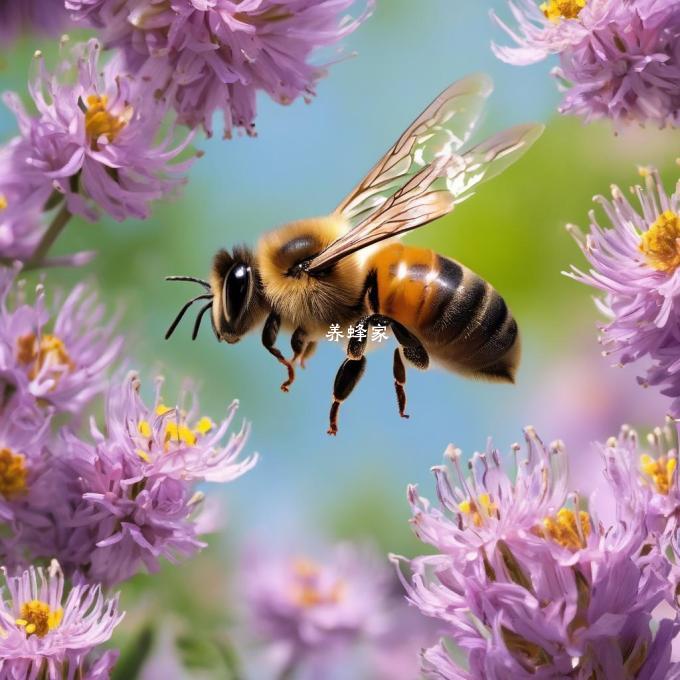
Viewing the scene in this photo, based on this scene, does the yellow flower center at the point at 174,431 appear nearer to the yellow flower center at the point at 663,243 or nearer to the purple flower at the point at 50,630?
the purple flower at the point at 50,630

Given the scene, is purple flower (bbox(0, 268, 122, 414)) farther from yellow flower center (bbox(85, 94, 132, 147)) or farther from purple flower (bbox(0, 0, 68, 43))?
purple flower (bbox(0, 0, 68, 43))

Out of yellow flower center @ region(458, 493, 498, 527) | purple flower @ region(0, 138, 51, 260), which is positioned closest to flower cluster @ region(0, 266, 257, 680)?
purple flower @ region(0, 138, 51, 260)

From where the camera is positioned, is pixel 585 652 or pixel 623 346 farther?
pixel 623 346

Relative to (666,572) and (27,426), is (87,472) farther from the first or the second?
(666,572)

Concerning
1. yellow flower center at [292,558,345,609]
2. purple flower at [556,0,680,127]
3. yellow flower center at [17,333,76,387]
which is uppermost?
purple flower at [556,0,680,127]

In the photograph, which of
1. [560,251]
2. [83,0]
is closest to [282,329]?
[83,0]
